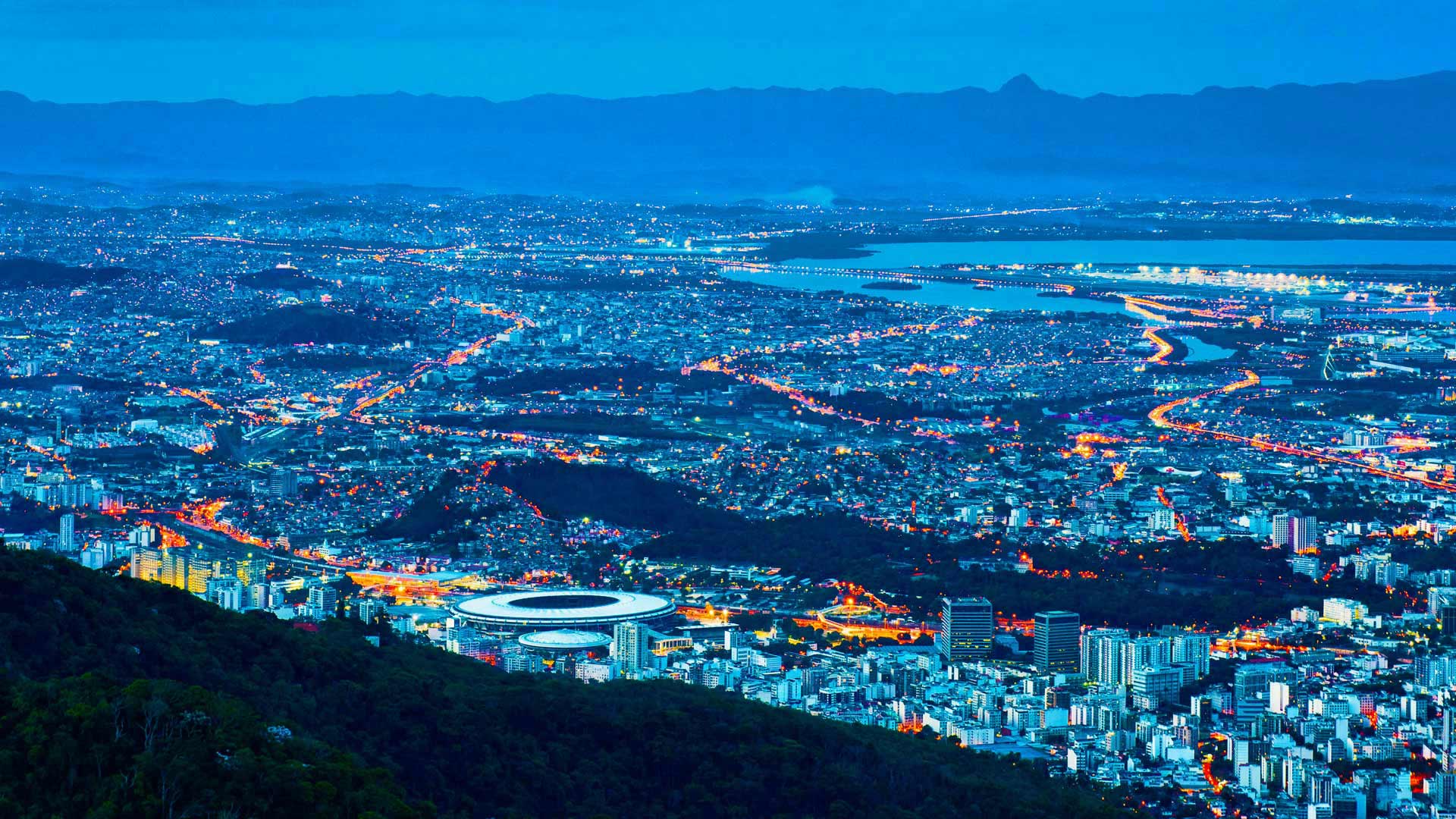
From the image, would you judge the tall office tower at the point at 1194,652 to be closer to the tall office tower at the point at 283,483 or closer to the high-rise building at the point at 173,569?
the high-rise building at the point at 173,569

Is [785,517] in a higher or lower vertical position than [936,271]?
lower

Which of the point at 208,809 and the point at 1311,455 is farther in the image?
the point at 1311,455

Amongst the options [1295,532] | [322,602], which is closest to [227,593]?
[322,602]

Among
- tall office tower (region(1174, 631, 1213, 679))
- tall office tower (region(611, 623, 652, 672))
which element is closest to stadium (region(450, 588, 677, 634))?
tall office tower (region(611, 623, 652, 672))

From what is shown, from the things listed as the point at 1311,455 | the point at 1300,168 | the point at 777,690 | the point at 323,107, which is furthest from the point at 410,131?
the point at 777,690

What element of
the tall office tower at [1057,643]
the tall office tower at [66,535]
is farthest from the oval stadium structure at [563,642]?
the tall office tower at [66,535]

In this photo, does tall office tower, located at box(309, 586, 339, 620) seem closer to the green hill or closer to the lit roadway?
the green hill

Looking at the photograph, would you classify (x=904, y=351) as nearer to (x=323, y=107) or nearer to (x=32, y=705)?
(x=32, y=705)
